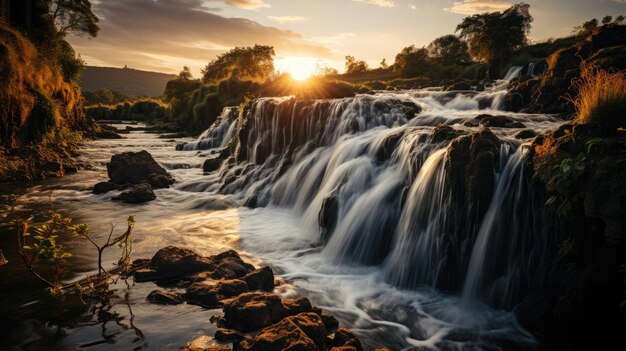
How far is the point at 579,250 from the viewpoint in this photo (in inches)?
227

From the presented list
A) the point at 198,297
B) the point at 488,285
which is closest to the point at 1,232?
the point at 198,297

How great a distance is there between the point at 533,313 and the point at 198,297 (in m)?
5.19

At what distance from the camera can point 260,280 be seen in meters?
7.14

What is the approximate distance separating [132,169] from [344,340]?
14.5 m

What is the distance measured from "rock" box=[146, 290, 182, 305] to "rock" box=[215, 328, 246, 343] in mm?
1339

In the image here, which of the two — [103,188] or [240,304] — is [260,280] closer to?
[240,304]

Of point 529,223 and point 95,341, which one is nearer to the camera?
point 95,341

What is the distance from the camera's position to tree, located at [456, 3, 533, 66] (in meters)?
42.8

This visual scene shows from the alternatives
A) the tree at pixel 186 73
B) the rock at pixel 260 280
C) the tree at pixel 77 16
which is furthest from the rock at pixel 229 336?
the tree at pixel 186 73

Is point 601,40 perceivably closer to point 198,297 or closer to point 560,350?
point 560,350

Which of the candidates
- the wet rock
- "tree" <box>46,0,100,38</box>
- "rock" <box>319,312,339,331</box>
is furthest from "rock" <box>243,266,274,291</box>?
"tree" <box>46,0,100,38</box>

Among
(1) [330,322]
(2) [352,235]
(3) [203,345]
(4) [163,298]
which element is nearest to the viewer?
(3) [203,345]

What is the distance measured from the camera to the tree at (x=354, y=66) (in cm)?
7188

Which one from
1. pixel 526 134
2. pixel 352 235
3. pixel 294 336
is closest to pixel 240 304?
pixel 294 336
